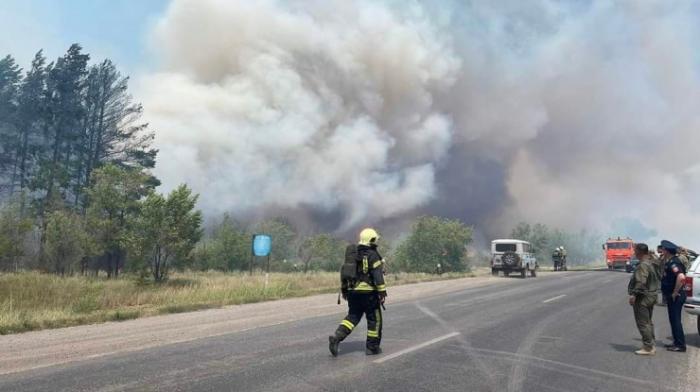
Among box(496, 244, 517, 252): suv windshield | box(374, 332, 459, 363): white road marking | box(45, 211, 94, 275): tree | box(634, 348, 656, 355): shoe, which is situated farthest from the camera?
box(496, 244, 517, 252): suv windshield

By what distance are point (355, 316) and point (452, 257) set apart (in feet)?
165

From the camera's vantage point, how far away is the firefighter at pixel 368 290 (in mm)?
6574

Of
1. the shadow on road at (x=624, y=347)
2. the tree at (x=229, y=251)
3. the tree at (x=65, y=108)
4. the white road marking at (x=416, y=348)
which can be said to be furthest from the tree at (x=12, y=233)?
the shadow on road at (x=624, y=347)

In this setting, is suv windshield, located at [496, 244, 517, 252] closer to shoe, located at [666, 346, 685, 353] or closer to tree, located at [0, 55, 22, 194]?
shoe, located at [666, 346, 685, 353]

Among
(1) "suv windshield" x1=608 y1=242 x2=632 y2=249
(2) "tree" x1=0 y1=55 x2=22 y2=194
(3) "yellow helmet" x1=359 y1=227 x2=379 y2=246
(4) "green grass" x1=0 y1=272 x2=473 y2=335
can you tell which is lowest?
(4) "green grass" x1=0 y1=272 x2=473 y2=335

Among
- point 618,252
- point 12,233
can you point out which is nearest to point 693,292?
point 12,233

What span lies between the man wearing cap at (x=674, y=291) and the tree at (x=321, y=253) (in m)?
44.6

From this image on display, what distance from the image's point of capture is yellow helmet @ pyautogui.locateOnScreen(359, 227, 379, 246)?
6.68 metres

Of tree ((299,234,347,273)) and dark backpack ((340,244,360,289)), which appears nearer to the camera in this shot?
dark backpack ((340,244,360,289))

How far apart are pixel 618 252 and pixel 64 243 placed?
3983cm

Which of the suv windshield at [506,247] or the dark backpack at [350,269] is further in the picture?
the suv windshield at [506,247]

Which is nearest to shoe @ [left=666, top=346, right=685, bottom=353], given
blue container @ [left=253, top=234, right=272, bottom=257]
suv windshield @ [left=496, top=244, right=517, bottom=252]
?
blue container @ [left=253, top=234, right=272, bottom=257]

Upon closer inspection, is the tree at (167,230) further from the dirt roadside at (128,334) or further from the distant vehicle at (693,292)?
the distant vehicle at (693,292)

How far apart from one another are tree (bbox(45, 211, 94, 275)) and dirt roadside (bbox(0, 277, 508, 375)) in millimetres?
18994
